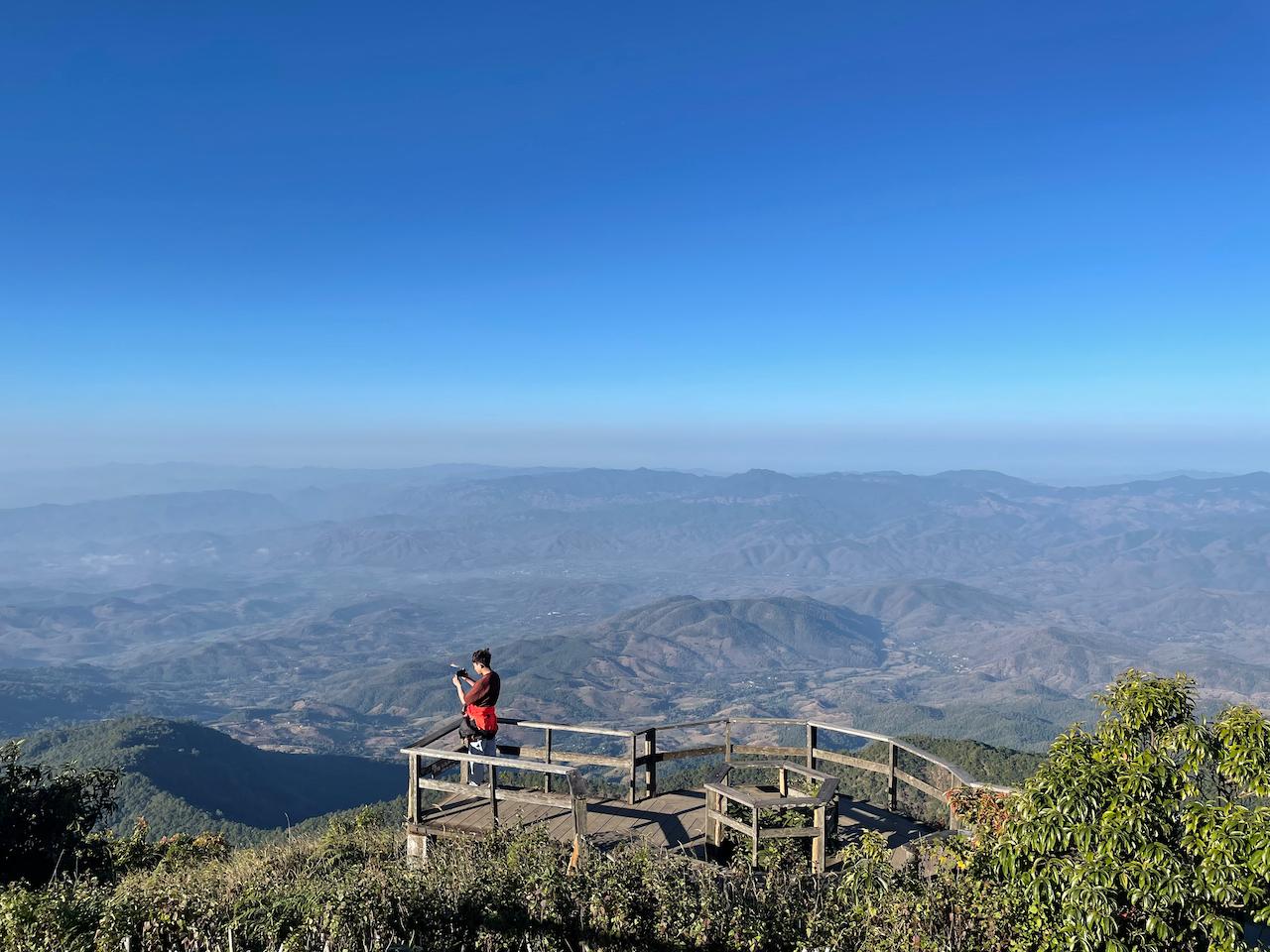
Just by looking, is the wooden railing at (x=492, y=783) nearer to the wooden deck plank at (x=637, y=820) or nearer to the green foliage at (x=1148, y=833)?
the wooden deck plank at (x=637, y=820)

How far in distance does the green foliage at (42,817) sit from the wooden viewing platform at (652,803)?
4316mm

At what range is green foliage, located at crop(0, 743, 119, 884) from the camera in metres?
9.18

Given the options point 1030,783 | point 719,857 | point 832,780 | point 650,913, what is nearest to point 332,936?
point 650,913

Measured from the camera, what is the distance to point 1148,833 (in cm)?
490

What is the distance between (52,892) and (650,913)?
5.02m

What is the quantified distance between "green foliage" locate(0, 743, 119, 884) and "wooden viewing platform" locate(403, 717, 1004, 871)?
4316mm

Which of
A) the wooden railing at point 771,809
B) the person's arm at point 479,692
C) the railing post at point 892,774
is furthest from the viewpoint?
the railing post at point 892,774

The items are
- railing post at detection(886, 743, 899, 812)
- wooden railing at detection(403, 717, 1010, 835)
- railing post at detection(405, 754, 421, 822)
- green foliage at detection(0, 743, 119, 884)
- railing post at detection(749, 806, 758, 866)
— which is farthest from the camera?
railing post at detection(886, 743, 899, 812)

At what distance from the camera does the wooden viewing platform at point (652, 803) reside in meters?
8.23

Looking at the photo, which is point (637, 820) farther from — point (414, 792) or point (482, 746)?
point (414, 792)

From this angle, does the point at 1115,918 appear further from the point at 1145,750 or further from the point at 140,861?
the point at 140,861

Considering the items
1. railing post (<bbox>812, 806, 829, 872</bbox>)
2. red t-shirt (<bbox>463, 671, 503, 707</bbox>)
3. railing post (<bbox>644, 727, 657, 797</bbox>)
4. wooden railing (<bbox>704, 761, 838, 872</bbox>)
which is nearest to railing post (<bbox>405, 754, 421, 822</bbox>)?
red t-shirt (<bbox>463, 671, 503, 707</bbox>)

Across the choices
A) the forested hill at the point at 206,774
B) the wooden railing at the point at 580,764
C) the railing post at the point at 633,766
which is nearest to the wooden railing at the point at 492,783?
the wooden railing at the point at 580,764

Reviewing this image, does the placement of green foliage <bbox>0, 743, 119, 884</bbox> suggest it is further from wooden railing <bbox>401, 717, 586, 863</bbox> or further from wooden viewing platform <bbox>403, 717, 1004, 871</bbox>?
wooden viewing platform <bbox>403, 717, 1004, 871</bbox>
